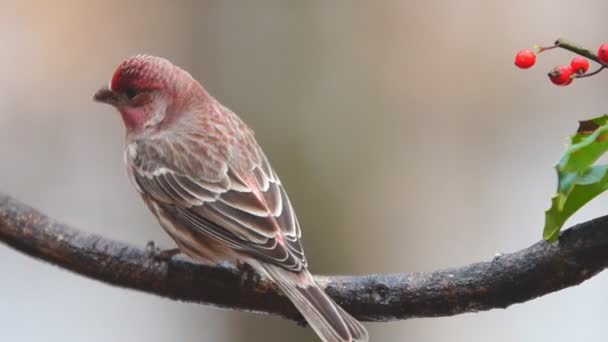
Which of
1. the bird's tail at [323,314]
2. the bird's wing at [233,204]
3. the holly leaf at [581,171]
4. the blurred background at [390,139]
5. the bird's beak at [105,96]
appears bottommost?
the blurred background at [390,139]

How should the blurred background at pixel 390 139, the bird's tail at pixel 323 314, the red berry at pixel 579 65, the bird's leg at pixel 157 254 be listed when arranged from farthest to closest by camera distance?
Result: 1. the blurred background at pixel 390 139
2. the bird's leg at pixel 157 254
3. the bird's tail at pixel 323 314
4. the red berry at pixel 579 65

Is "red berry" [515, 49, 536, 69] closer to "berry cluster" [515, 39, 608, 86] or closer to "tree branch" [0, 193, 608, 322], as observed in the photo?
"berry cluster" [515, 39, 608, 86]

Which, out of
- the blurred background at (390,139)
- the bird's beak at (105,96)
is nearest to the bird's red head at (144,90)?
the bird's beak at (105,96)

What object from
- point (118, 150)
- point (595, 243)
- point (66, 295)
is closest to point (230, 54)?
point (118, 150)

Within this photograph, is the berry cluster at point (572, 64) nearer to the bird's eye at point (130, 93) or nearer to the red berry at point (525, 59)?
the red berry at point (525, 59)

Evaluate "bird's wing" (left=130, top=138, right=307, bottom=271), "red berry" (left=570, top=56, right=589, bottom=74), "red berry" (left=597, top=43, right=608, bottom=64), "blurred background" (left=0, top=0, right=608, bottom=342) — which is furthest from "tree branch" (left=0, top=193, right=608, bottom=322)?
"blurred background" (left=0, top=0, right=608, bottom=342)
